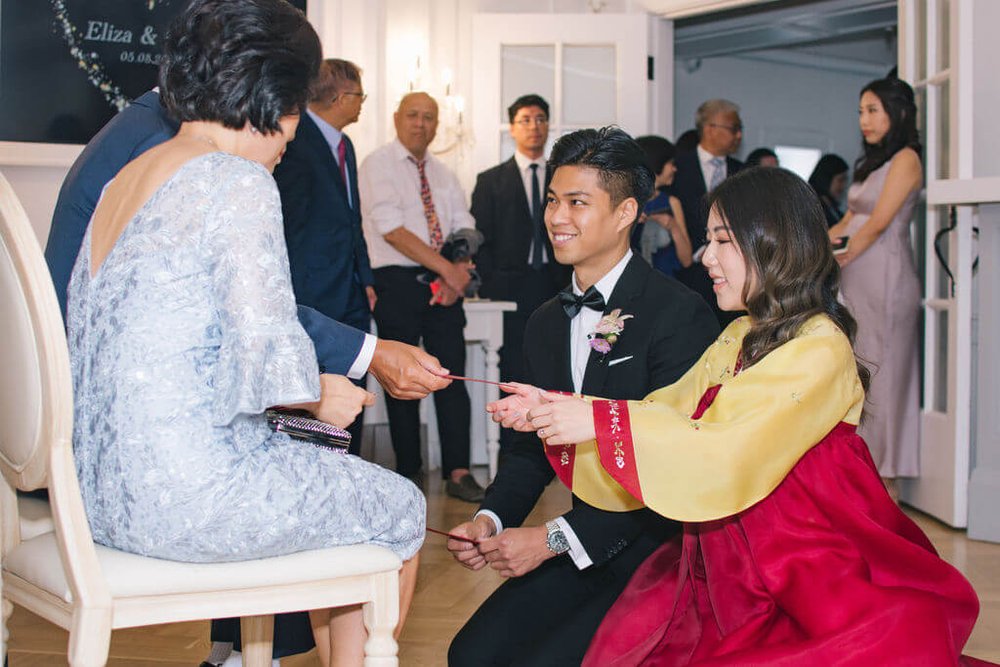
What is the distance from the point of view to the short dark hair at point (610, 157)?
2.36 metres

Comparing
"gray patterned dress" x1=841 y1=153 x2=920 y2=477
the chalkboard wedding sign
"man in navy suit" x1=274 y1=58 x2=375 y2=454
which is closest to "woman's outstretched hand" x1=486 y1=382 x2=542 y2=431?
"man in navy suit" x1=274 y1=58 x2=375 y2=454

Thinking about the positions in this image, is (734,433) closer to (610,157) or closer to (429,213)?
(610,157)

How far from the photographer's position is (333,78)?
370 centimetres

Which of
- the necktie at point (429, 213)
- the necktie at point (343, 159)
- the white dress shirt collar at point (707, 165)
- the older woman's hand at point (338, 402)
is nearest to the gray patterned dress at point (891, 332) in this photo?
the white dress shirt collar at point (707, 165)

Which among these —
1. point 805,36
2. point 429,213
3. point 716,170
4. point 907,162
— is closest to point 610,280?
point 907,162

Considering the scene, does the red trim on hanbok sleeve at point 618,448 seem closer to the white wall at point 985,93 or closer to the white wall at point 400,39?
the white wall at point 985,93

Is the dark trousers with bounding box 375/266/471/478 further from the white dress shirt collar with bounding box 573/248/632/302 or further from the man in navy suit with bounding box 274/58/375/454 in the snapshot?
the white dress shirt collar with bounding box 573/248/632/302

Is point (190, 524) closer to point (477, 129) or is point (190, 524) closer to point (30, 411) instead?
point (30, 411)

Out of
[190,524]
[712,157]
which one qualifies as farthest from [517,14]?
[190,524]

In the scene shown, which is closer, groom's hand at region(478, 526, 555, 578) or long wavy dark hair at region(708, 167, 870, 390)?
long wavy dark hair at region(708, 167, 870, 390)

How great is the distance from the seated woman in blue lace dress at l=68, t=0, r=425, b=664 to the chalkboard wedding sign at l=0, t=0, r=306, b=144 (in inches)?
116

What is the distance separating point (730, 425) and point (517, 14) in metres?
4.56

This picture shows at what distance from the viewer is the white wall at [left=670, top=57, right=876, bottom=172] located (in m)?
10.3

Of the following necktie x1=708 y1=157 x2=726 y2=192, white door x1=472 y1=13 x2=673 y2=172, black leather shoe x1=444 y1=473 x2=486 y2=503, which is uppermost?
white door x1=472 y1=13 x2=673 y2=172
